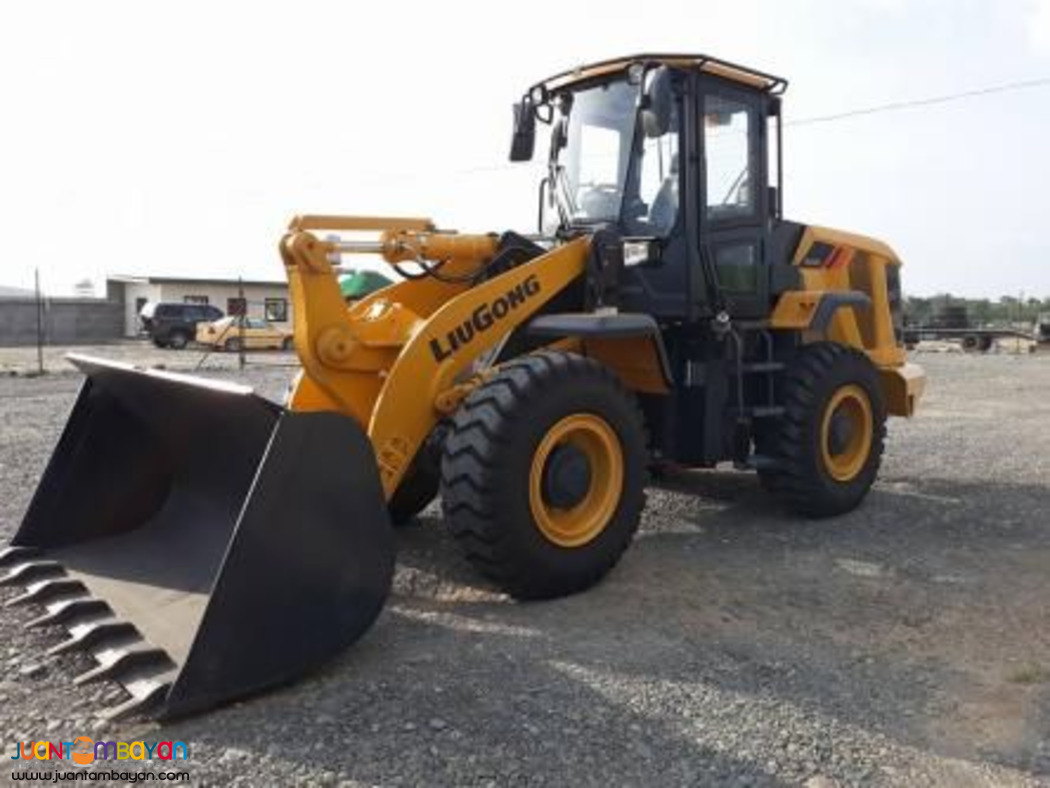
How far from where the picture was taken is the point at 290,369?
71.9 ft

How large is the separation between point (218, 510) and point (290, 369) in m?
17.2

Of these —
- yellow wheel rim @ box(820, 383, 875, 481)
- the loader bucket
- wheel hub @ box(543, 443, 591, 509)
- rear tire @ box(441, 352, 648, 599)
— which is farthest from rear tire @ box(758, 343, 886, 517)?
the loader bucket

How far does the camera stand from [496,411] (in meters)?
4.59

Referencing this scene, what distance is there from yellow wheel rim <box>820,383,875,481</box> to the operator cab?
33.3 inches

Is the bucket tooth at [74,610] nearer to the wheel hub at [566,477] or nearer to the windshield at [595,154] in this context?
the wheel hub at [566,477]

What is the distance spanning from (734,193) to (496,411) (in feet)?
9.40

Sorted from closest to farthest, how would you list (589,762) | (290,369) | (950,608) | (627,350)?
1. (589,762)
2. (950,608)
3. (627,350)
4. (290,369)

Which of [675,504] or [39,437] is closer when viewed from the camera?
Result: [675,504]

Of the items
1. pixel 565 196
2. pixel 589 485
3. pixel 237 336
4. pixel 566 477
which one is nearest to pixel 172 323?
pixel 237 336

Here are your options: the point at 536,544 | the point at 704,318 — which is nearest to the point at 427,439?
the point at 536,544

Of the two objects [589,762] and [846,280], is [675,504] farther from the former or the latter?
[589,762]

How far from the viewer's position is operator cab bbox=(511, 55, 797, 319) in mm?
6141

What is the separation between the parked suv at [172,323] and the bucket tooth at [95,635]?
33179mm

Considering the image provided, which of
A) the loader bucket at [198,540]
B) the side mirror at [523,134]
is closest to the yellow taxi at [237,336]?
the side mirror at [523,134]
